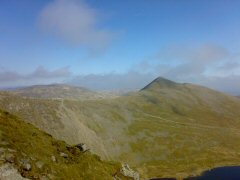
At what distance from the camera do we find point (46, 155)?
4266cm

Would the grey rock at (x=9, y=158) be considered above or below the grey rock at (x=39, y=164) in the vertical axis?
above

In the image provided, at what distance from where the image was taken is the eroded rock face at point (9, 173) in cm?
3491

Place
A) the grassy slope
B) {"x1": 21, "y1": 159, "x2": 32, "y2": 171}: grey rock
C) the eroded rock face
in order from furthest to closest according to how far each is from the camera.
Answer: the grassy slope < {"x1": 21, "y1": 159, "x2": 32, "y2": 171}: grey rock < the eroded rock face

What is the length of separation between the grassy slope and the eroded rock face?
81 cm

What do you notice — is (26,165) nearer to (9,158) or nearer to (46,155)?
(9,158)

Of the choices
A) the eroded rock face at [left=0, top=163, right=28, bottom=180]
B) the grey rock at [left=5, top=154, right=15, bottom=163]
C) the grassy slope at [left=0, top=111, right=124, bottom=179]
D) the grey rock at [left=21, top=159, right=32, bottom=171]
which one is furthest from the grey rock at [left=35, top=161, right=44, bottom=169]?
the eroded rock face at [left=0, top=163, right=28, bottom=180]

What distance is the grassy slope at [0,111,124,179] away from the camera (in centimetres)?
Answer: 3966

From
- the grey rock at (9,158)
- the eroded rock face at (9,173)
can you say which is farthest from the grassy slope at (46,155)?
the eroded rock face at (9,173)

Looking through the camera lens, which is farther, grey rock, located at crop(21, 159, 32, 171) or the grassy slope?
the grassy slope

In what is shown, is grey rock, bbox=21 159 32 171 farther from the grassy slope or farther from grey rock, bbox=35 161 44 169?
grey rock, bbox=35 161 44 169

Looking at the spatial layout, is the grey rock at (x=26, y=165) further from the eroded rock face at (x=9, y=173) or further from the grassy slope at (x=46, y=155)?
the eroded rock face at (x=9, y=173)

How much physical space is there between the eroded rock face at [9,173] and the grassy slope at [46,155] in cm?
81

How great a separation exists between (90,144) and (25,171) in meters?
119

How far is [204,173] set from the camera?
151 metres
